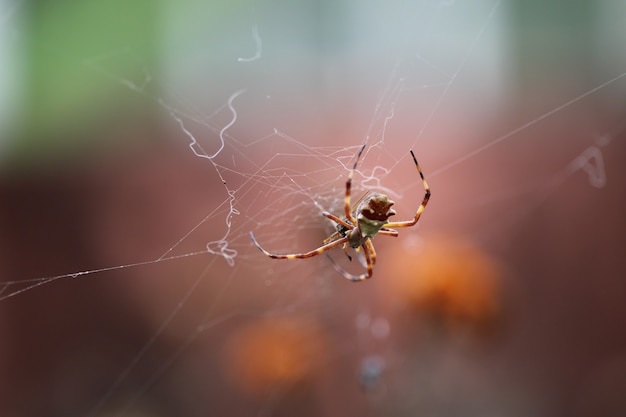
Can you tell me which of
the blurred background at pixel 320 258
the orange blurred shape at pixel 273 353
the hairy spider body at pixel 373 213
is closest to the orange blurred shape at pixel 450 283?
the blurred background at pixel 320 258

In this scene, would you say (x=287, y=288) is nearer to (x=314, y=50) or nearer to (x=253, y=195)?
(x=253, y=195)

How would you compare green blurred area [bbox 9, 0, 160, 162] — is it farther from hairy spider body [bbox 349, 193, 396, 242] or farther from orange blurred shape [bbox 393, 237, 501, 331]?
hairy spider body [bbox 349, 193, 396, 242]

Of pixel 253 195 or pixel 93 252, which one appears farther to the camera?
pixel 93 252

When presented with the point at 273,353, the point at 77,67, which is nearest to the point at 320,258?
the point at 273,353

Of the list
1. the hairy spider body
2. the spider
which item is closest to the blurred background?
the spider

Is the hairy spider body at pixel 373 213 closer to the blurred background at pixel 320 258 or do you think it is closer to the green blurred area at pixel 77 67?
the blurred background at pixel 320 258

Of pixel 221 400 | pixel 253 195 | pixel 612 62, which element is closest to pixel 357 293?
pixel 221 400
